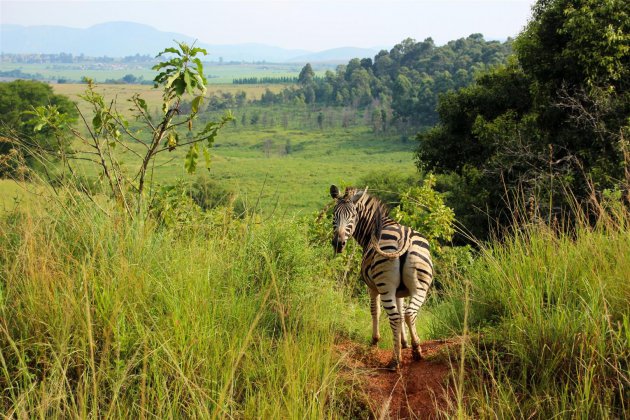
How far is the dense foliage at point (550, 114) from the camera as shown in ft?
48.2

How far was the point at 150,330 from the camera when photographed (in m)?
3.57

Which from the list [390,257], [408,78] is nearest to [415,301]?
[390,257]

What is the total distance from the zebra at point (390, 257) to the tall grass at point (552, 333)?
509 mm

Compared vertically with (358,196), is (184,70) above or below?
above

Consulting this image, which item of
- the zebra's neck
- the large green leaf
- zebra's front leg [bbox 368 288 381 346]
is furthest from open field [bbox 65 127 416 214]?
the zebra's neck

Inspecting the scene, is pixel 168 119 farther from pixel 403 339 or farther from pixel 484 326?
pixel 484 326

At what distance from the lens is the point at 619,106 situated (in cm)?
1495

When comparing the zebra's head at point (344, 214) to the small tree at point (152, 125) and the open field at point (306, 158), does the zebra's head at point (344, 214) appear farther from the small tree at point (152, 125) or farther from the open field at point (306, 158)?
the open field at point (306, 158)

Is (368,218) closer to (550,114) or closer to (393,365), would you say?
(393,365)

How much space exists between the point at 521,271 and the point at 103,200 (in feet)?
13.7

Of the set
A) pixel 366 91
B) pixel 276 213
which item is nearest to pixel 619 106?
pixel 276 213

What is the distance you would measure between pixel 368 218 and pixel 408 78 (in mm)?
112938

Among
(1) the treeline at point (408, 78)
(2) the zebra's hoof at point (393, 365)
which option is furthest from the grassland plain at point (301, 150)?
(2) the zebra's hoof at point (393, 365)

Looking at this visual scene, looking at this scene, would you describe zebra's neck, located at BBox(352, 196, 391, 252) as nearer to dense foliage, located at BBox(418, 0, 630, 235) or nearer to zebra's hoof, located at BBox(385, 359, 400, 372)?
zebra's hoof, located at BBox(385, 359, 400, 372)
